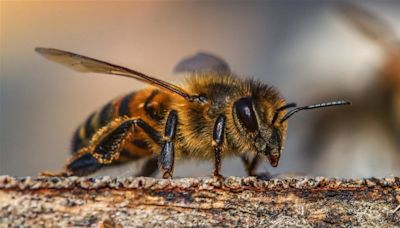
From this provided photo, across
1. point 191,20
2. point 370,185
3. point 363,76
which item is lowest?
point 370,185

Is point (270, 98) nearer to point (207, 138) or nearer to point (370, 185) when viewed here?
point (207, 138)

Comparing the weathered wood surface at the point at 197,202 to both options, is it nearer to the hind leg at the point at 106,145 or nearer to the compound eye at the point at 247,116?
the compound eye at the point at 247,116

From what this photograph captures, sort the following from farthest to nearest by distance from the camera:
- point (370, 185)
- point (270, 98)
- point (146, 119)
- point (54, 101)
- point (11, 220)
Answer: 1. point (54, 101)
2. point (146, 119)
3. point (270, 98)
4. point (370, 185)
5. point (11, 220)

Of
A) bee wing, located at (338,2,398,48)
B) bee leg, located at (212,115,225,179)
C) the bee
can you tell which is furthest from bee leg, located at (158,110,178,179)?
bee wing, located at (338,2,398,48)

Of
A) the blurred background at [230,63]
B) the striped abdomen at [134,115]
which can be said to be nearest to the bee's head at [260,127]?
the striped abdomen at [134,115]

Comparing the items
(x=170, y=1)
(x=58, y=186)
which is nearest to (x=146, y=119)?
(x=58, y=186)

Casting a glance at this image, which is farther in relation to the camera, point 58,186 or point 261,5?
point 261,5
